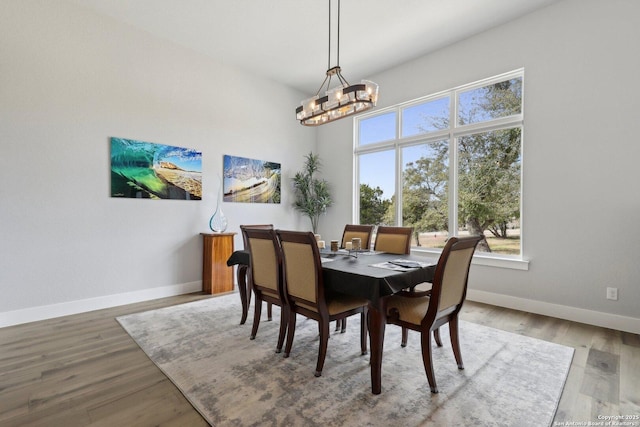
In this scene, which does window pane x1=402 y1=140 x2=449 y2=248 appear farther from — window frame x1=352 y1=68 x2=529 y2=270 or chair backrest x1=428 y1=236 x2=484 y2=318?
chair backrest x1=428 y1=236 x2=484 y2=318

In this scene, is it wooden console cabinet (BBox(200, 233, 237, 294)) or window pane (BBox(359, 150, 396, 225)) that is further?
window pane (BBox(359, 150, 396, 225))

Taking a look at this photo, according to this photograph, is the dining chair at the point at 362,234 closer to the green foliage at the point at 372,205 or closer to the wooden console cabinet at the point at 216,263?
the green foliage at the point at 372,205

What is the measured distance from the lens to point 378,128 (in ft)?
17.2

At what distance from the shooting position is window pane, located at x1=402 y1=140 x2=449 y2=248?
4422 mm

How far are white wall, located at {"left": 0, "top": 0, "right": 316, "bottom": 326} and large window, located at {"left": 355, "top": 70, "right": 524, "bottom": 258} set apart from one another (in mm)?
2595

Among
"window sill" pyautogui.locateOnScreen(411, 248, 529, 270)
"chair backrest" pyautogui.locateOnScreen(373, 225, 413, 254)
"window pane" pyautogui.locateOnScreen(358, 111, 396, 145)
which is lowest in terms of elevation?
"window sill" pyautogui.locateOnScreen(411, 248, 529, 270)

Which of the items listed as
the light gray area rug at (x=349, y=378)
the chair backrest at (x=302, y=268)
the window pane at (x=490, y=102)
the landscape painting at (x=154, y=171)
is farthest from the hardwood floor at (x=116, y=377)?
the window pane at (x=490, y=102)

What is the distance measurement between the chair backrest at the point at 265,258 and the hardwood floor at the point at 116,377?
0.95 metres

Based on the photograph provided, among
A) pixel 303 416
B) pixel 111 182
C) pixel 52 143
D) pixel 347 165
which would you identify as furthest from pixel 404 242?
pixel 52 143

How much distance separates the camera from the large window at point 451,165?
381cm

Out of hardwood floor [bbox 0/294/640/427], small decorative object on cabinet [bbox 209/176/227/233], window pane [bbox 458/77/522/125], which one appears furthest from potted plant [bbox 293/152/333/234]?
hardwood floor [bbox 0/294/640/427]

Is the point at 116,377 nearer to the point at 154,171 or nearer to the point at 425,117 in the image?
the point at 154,171

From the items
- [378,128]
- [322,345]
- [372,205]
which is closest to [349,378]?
[322,345]

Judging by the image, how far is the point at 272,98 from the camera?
5355 millimetres
